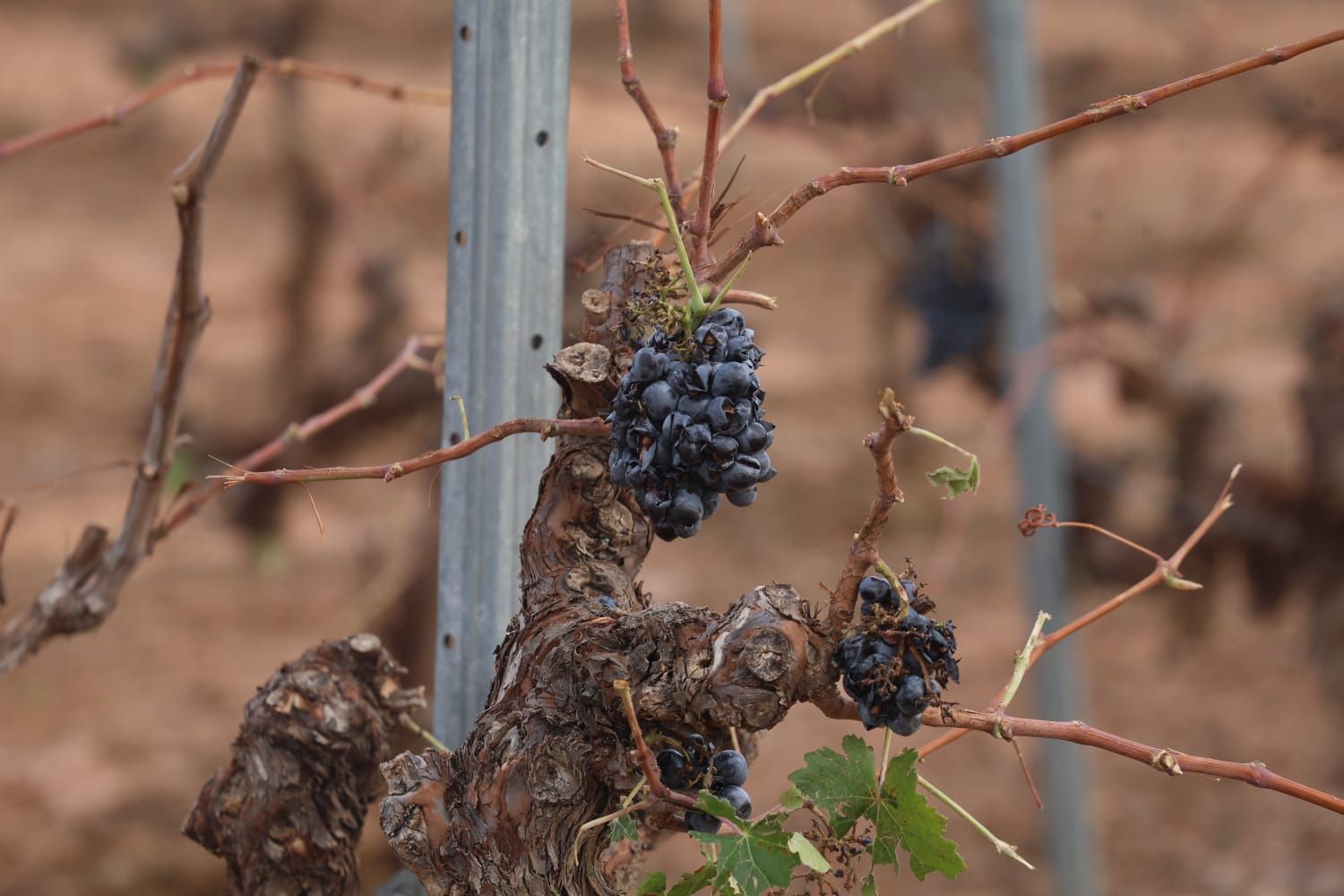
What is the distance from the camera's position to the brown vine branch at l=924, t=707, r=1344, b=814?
0.64 metres

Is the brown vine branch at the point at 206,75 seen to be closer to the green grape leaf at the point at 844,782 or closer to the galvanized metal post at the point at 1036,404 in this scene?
the green grape leaf at the point at 844,782

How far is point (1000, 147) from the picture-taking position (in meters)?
0.66

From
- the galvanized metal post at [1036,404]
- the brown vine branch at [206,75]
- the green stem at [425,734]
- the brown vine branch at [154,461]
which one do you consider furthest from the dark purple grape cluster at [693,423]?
the galvanized metal post at [1036,404]

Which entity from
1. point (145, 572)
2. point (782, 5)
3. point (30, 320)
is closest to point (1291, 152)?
point (145, 572)

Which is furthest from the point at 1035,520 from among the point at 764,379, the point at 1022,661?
the point at 764,379

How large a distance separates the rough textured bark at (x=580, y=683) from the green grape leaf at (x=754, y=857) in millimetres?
51

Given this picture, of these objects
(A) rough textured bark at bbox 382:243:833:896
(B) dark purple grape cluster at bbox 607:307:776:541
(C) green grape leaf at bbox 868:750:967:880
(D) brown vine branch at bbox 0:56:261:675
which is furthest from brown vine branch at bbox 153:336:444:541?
(C) green grape leaf at bbox 868:750:967:880

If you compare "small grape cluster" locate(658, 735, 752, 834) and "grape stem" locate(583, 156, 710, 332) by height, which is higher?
"grape stem" locate(583, 156, 710, 332)

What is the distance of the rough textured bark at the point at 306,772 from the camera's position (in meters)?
0.86

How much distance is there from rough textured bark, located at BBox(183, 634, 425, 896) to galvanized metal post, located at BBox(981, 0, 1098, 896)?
177 cm

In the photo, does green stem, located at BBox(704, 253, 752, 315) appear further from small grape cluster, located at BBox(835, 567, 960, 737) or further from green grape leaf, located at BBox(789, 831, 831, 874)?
green grape leaf, located at BBox(789, 831, 831, 874)

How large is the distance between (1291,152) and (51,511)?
437 cm

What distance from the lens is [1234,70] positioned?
2.14 ft

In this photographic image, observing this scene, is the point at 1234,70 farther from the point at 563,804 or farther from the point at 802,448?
the point at 802,448
